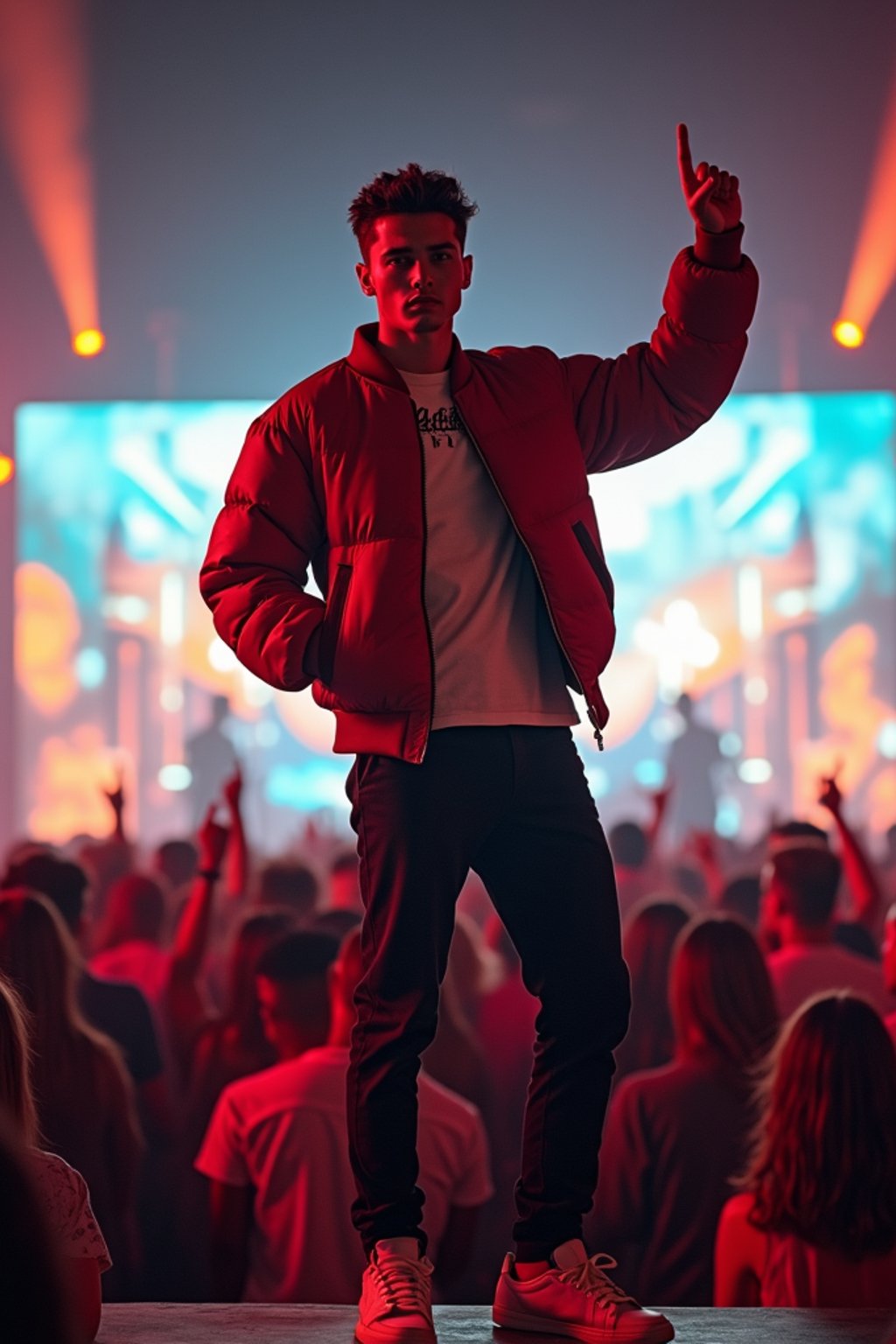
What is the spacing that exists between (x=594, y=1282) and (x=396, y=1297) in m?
0.20

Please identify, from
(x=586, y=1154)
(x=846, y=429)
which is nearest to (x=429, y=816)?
(x=586, y=1154)

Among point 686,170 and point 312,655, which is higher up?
point 686,170

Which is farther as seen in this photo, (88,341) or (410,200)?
(88,341)

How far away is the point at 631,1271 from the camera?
267cm

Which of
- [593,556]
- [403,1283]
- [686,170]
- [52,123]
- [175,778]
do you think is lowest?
[403,1283]

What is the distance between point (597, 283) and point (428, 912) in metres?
4.56

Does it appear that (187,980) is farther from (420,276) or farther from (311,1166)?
(420,276)

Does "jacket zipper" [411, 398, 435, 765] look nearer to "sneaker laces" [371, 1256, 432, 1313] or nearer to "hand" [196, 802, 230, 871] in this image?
"sneaker laces" [371, 1256, 432, 1313]

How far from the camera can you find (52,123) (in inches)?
197

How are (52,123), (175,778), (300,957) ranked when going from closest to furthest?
(300,957), (52,123), (175,778)

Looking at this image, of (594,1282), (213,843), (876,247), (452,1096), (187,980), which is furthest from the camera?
(876,247)

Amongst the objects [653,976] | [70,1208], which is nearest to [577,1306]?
[70,1208]

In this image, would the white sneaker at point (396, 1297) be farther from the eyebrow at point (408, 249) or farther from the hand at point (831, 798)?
the hand at point (831, 798)

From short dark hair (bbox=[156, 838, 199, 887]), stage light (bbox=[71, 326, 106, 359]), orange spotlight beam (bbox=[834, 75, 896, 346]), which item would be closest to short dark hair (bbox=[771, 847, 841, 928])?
short dark hair (bbox=[156, 838, 199, 887])
